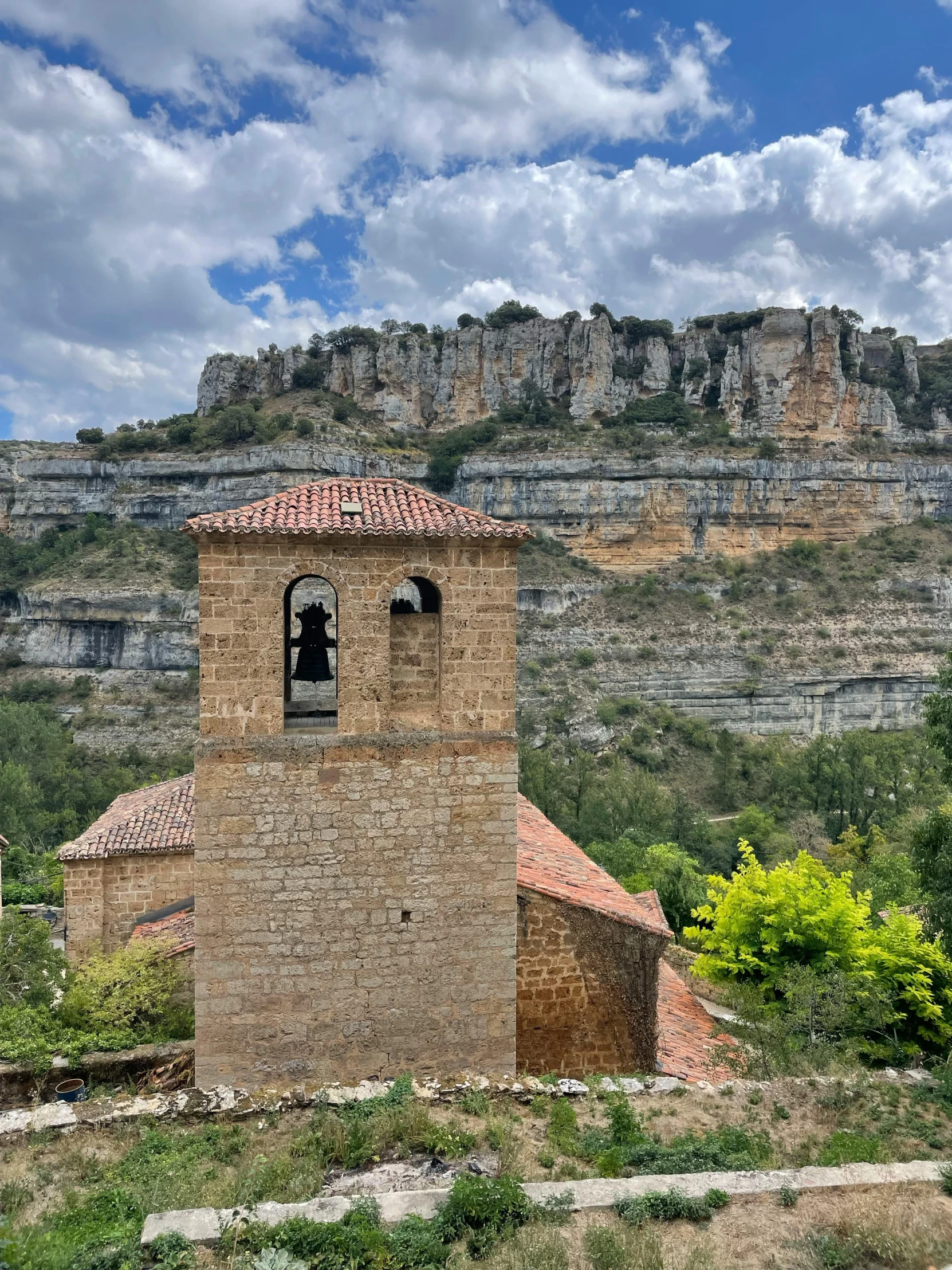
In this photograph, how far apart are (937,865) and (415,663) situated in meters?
6.70

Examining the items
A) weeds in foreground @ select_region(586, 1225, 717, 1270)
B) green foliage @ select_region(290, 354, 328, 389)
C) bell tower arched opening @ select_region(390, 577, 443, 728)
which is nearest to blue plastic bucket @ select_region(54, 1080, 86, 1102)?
bell tower arched opening @ select_region(390, 577, 443, 728)

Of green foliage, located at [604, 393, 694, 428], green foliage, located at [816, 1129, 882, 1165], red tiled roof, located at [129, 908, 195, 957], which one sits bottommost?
red tiled roof, located at [129, 908, 195, 957]

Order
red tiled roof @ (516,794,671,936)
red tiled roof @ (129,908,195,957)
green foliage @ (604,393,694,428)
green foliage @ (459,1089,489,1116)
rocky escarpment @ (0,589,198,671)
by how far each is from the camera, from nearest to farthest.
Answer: green foliage @ (459,1089,489,1116), red tiled roof @ (516,794,671,936), red tiled roof @ (129,908,195,957), rocky escarpment @ (0,589,198,671), green foliage @ (604,393,694,428)

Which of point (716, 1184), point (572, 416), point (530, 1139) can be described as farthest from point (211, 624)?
point (572, 416)

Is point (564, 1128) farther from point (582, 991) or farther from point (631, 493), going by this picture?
point (631, 493)

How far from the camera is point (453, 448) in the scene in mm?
63875

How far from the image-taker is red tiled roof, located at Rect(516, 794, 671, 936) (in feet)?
27.3

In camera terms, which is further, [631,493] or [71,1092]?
[631,493]

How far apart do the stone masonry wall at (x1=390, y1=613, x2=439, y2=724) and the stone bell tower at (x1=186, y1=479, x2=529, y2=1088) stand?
0.06 feet

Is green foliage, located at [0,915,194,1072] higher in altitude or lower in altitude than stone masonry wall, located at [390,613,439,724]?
lower

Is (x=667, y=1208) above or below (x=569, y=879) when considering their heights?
below

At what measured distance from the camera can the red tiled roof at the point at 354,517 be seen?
6.76 meters

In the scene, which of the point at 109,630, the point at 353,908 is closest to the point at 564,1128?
the point at 353,908

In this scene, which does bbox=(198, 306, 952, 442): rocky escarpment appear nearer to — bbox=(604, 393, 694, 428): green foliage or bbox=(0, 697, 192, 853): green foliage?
bbox=(604, 393, 694, 428): green foliage
